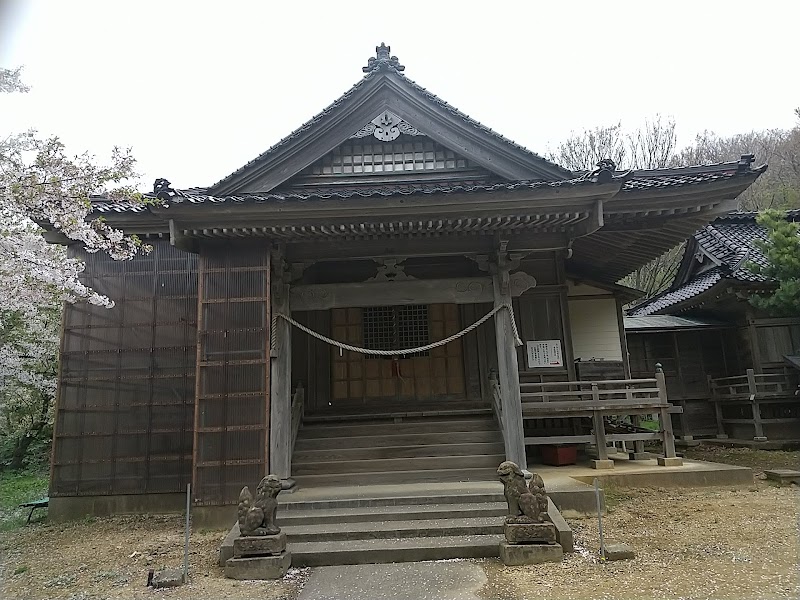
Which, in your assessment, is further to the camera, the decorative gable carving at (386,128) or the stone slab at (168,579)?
the decorative gable carving at (386,128)

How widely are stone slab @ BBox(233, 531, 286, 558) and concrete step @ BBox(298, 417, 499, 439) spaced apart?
3488mm

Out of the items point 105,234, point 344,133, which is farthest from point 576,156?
point 105,234

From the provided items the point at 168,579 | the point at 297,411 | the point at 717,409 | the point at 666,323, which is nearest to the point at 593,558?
the point at 168,579

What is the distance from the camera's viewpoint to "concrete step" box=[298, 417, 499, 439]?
30.2ft

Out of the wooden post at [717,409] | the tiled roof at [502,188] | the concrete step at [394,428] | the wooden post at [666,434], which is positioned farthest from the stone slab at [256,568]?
the wooden post at [717,409]

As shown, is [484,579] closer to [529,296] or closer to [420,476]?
[420,476]

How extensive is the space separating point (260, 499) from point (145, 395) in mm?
4365

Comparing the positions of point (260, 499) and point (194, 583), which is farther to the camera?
point (260, 499)

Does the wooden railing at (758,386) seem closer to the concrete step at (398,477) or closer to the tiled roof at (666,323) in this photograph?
the tiled roof at (666,323)

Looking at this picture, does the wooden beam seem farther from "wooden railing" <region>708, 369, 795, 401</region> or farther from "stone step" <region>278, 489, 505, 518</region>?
"wooden railing" <region>708, 369, 795, 401</region>

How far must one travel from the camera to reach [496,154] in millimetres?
9328

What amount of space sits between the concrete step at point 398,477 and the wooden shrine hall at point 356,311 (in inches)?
1.0

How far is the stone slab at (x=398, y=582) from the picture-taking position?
481cm

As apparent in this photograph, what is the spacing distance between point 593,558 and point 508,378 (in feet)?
9.93
